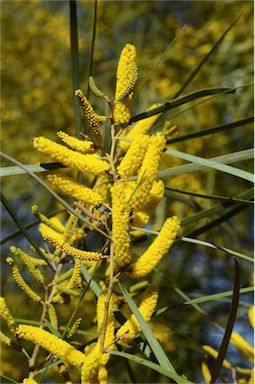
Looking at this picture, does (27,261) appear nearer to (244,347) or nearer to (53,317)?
(53,317)

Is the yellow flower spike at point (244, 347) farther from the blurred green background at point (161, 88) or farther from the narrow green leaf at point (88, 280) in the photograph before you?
the blurred green background at point (161, 88)

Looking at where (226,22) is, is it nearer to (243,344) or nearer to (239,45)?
(239,45)

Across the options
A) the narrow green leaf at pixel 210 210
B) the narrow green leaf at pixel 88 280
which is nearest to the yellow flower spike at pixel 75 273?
the narrow green leaf at pixel 88 280

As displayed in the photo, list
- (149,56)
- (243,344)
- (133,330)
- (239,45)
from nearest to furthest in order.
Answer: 1. (133,330)
2. (243,344)
3. (239,45)
4. (149,56)

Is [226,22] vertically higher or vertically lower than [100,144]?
higher

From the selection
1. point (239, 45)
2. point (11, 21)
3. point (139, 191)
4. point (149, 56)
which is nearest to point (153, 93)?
point (149, 56)

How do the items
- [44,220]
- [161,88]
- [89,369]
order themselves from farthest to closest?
1. [161,88]
2. [44,220]
3. [89,369]

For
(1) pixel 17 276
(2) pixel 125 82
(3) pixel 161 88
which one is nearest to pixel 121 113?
(2) pixel 125 82
